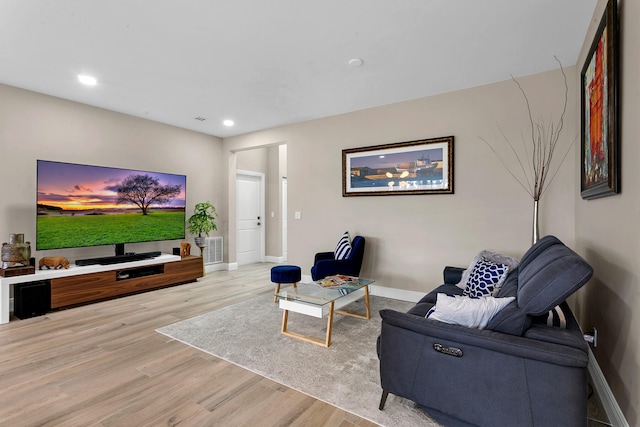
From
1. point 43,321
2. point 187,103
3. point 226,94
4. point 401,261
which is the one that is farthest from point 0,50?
point 401,261

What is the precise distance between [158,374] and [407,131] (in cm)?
375

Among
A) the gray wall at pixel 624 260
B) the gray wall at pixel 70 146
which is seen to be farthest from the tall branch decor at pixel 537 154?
the gray wall at pixel 70 146

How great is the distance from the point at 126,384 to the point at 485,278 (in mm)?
2839

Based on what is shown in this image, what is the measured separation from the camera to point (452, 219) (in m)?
3.85

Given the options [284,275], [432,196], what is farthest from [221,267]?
[432,196]

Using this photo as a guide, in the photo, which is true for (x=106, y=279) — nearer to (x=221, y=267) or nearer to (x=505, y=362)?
(x=221, y=267)

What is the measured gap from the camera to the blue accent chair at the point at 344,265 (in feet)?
12.6

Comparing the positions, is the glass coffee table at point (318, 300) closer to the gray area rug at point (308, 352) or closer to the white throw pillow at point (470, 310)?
the gray area rug at point (308, 352)

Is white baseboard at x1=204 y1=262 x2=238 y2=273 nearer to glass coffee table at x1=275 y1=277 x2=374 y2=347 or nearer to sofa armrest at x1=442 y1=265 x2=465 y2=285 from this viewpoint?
glass coffee table at x1=275 y1=277 x2=374 y2=347

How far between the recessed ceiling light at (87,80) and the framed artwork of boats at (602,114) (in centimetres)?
449

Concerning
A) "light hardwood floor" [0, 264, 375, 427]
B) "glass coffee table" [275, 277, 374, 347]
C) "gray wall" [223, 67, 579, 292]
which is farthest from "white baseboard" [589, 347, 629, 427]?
"glass coffee table" [275, 277, 374, 347]

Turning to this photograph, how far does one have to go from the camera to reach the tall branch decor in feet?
10.7

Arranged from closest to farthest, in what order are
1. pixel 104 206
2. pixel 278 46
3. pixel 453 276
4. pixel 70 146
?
pixel 278 46
pixel 453 276
pixel 70 146
pixel 104 206

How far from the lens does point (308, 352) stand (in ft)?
8.53
